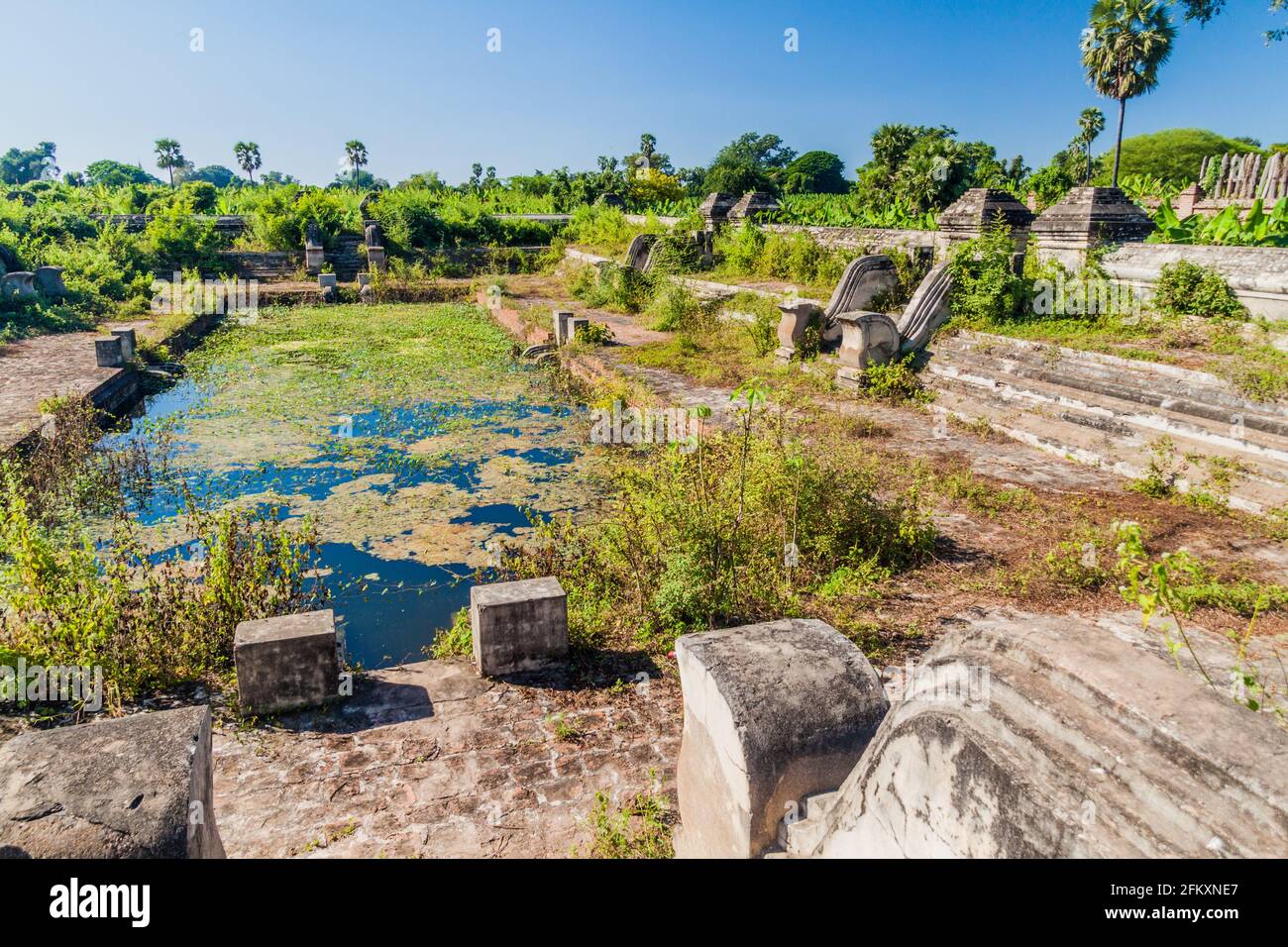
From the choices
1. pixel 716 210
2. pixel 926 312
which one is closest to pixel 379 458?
pixel 926 312

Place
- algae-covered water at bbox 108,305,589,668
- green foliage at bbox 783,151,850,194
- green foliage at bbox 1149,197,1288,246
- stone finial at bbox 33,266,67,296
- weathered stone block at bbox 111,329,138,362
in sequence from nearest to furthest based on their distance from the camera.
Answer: algae-covered water at bbox 108,305,589,668 → green foliage at bbox 1149,197,1288,246 → weathered stone block at bbox 111,329,138,362 → stone finial at bbox 33,266,67,296 → green foliage at bbox 783,151,850,194

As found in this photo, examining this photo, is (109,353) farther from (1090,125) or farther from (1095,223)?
(1090,125)

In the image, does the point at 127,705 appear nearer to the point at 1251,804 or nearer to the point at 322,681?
the point at 322,681

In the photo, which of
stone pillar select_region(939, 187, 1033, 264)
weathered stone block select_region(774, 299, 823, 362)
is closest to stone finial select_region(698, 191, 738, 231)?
weathered stone block select_region(774, 299, 823, 362)

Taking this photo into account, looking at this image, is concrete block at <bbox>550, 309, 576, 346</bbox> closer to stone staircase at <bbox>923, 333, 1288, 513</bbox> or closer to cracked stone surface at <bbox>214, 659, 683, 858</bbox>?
stone staircase at <bbox>923, 333, 1288, 513</bbox>

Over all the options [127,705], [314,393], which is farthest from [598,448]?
[127,705]

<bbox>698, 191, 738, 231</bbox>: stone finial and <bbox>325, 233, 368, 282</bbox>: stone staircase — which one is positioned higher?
<bbox>698, 191, 738, 231</bbox>: stone finial

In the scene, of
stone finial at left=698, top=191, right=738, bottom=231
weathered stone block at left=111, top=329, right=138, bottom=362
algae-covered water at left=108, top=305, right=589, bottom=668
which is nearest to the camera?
algae-covered water at left=108, top=305, right=589, bottom=668

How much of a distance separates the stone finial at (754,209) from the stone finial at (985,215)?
8054mm

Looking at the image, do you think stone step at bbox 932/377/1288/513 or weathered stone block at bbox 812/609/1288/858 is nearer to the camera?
weathered stone block at bbox 812/609/1288/858

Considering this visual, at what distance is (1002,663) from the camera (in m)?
1.79

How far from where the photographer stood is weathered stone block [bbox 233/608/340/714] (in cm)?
425

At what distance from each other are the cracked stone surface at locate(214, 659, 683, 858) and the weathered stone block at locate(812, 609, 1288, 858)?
2.00 m

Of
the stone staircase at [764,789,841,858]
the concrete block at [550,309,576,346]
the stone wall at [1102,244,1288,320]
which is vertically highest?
the stone wall at [1102,244,1288,320]
